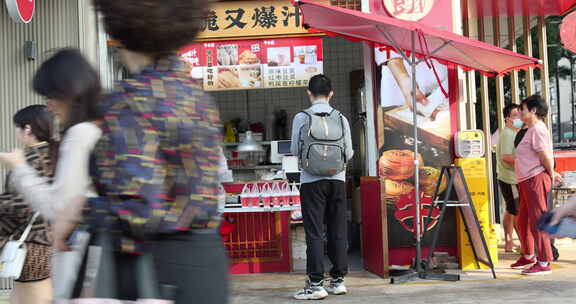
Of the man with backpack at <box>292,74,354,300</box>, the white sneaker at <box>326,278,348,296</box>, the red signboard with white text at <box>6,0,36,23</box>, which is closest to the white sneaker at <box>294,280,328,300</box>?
the man with backpack at <box>292,74,354,300</box>

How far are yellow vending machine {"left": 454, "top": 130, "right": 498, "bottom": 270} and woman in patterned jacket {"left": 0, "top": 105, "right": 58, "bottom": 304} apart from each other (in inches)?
173

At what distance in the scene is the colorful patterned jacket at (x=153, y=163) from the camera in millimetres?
1688

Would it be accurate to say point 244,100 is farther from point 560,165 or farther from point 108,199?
point 108,199

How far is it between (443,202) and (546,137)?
3.94 feet

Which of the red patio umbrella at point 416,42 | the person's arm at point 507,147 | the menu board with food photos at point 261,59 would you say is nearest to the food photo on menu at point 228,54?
the menu board with food photos at point 261,59

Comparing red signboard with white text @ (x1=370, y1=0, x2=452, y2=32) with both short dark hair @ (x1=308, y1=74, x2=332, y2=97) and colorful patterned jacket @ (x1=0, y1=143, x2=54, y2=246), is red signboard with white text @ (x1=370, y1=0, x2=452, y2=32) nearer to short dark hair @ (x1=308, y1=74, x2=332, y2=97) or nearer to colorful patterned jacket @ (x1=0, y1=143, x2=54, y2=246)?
short dark hair @ (x1=308, y1=74, x2=332, y2=97)

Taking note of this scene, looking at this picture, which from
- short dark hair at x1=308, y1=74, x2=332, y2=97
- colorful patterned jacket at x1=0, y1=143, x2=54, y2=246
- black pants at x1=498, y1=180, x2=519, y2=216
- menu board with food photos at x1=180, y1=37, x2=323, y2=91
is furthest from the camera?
black pants at x1=498, y1=180, x2=519, y2=216

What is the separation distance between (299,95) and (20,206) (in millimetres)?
7800

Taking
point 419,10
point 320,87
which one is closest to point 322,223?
A: point 320,87

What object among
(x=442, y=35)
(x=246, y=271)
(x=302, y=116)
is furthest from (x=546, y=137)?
(x=246, y=271)

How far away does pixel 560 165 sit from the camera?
30.5 ft

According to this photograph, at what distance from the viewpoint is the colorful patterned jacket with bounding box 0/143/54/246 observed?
3.30m

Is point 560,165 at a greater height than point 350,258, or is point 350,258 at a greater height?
point 560,165

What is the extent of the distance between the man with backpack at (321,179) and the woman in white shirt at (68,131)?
349 centimetres
